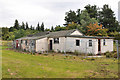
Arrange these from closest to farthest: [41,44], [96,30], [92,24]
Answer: [41,44] → [96,30] → [92,24]

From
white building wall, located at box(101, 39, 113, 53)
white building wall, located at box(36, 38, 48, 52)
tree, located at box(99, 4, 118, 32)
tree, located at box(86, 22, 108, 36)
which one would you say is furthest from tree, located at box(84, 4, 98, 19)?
white building wall, located at box(36, 38, 48, 52)

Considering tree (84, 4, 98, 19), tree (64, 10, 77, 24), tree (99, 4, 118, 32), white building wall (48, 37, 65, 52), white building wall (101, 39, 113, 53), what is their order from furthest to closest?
tree (64, 10, 77, 24)
tree (84, 4, 98, 19)
tree (99, 4, 118, 32)
white building wall (48, 37, 65, 52)
white building wall (101, 39, 113, 53)

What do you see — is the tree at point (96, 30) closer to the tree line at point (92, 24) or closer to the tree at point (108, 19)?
the tree line at point (92, 24)

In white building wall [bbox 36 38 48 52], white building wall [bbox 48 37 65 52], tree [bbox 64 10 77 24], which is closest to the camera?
white building wall [bbox 48 37 65 52]

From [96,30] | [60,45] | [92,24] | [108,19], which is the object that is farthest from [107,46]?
[108,19]

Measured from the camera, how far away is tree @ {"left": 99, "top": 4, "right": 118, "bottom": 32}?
42000mm

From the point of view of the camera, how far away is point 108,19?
42844 mm

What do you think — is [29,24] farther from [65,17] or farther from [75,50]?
[75,50]

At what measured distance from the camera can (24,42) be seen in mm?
23719

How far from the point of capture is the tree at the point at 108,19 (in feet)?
138

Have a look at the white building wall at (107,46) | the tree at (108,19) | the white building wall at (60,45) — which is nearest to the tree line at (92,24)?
the tree at (108,19)

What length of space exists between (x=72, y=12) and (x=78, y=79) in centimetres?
4798

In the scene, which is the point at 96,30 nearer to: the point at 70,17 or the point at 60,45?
the point at 60,45

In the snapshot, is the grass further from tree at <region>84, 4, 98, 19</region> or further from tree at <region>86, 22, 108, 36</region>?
tree at <region>84, 4, 98, 19</region>
